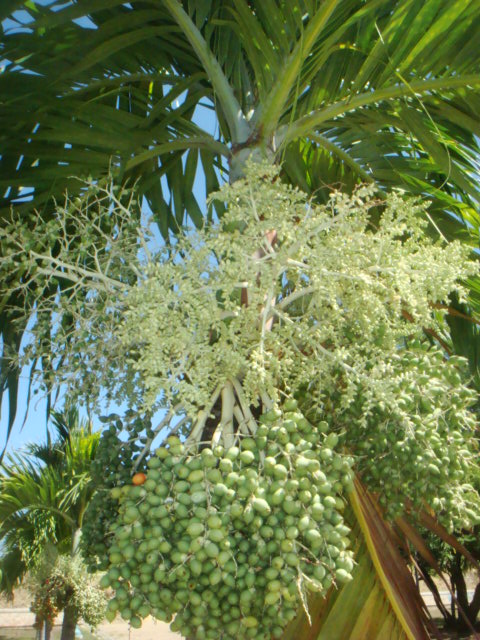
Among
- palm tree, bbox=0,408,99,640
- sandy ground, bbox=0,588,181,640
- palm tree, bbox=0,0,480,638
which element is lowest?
sandy ground, bbox=0,588,181,640

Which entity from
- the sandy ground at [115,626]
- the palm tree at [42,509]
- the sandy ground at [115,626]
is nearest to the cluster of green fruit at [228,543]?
the palm tree at [42,509]

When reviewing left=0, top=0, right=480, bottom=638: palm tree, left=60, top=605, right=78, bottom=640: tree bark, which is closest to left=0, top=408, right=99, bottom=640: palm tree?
left=60, top=605, right=78, bottom=640: tree bark

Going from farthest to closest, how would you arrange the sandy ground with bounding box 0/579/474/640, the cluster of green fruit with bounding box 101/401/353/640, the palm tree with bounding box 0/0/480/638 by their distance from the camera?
1. the sandy ground with bounding box 0/579/474/640
2. the palm tree with bounding box 0/0/480/638
3. the cluster of green fruit with bounding box 101/401/353/640

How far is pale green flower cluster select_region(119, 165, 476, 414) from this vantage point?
1500mm

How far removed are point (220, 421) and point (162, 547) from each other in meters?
0.44

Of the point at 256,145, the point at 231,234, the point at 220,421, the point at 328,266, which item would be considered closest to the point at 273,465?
the point at 220,421

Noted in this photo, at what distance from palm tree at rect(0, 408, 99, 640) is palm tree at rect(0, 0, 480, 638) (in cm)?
715

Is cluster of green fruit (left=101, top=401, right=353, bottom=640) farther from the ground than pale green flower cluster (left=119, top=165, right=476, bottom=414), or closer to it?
closer to it

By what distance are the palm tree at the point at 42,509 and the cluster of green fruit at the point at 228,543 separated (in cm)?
800

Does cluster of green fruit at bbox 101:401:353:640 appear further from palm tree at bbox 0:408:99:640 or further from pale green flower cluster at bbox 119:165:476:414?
palm tree at bbox 0:408:99:640

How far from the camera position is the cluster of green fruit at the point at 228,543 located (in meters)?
1.26

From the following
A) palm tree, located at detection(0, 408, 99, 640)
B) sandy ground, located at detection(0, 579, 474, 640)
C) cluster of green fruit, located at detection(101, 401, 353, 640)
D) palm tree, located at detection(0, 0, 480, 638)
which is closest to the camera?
cluster of green fruit, located at detection(101, 401, 353, 640)

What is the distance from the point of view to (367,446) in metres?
1.65

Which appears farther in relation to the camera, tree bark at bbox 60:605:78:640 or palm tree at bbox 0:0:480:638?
tree bark at bbox 60:605:78:640
